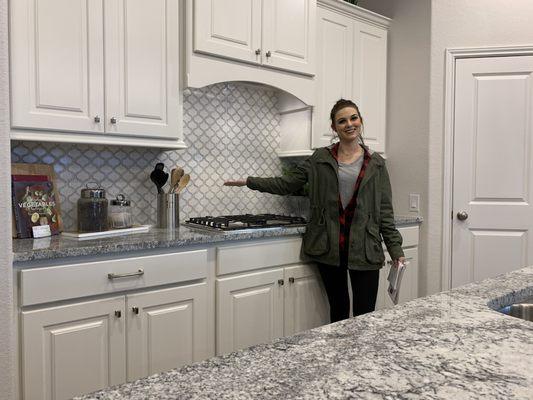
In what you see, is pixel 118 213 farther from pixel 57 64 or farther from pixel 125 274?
pixel 57 64

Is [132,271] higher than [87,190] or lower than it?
lower

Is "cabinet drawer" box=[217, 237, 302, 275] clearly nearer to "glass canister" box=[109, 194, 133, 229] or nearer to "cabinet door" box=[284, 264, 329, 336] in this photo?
"cabinet door" box=[284, 264, 329, 336]

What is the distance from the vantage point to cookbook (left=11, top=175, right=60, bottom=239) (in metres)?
2.04

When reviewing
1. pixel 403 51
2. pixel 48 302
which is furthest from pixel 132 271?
pixel 403 51

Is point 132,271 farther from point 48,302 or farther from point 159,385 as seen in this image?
point 159,385

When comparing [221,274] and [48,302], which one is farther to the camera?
[221,274]

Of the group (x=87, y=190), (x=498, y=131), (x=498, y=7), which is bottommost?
(x=87, y=190)

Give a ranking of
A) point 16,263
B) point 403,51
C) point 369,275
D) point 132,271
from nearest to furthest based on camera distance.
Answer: point 16,263
point 132,271
point 369,275
point 403,51

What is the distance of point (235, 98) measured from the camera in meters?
3.03

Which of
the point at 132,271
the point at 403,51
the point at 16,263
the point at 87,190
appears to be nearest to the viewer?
the point at 16,263

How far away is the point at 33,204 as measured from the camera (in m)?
2.09

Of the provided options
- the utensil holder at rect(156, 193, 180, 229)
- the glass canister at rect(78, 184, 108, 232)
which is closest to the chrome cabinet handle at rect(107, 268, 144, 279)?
the glass canister at rect(78, 184, 108, 232)

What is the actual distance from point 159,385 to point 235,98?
8.37 ft

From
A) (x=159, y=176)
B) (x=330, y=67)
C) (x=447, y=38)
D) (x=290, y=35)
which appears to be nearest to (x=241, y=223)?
(x=159, y=176)
